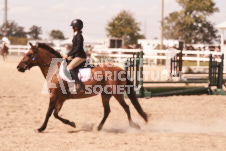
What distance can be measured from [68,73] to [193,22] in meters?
60.7

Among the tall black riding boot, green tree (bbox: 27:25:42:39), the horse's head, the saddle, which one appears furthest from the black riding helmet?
green tree (bbox: 27:25:42:39)

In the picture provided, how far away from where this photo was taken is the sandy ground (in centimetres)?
600

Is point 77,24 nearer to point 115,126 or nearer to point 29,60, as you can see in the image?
point 29,60

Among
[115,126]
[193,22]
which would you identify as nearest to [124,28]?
[193,22]

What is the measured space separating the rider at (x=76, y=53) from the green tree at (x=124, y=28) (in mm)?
63826

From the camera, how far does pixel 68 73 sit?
738 cm

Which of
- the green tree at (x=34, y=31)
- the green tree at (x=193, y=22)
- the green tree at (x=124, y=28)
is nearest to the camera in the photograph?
the green tree at (x=193, y=22)

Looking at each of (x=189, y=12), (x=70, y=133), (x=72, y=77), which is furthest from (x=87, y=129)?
(x=189, y=12)

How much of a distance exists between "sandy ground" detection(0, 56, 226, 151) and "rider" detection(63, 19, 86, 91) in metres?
1.11

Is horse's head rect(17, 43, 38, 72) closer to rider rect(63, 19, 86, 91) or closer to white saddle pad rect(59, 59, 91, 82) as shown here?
white saddle pad rect(59, 59, 91, 82)

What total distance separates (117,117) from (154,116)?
3.14ft

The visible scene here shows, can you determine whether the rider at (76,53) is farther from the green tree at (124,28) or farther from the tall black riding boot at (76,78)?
the green tree at (124,28)

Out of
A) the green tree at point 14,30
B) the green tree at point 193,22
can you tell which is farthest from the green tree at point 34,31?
the green tree at point 193,22

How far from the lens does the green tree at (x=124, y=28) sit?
234 ft
